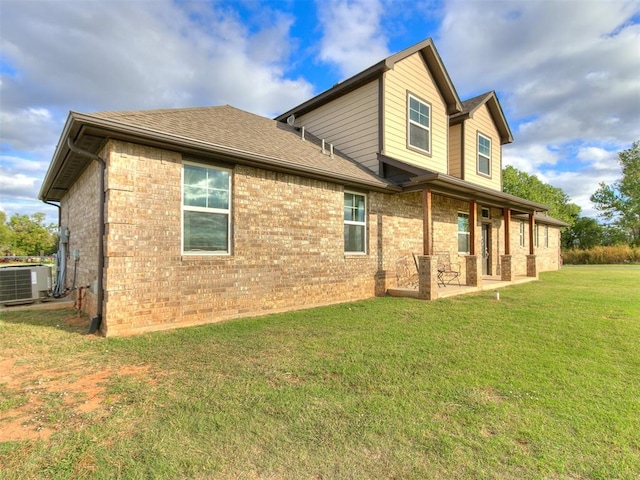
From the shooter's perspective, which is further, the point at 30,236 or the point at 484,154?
the point at 30,236

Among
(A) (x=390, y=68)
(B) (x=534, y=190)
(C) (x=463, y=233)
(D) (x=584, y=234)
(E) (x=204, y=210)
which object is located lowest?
(C) (x=463, y=233)

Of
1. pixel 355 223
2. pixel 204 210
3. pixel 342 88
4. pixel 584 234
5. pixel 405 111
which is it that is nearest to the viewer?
pixel 204 210

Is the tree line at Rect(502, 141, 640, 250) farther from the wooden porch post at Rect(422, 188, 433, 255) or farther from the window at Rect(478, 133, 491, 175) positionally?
the wooden porch post at Rect(422, 188, 433, 255)

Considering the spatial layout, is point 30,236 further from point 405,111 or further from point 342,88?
point 405,111

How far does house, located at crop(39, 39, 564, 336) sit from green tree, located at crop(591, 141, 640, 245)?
37899 millimetres

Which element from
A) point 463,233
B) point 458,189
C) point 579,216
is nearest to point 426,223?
point 458,189

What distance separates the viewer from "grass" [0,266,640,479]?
6.96ft

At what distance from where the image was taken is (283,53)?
12.1 m

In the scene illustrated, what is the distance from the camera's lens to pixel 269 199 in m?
7.04

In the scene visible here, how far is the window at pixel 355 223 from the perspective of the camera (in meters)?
8.78

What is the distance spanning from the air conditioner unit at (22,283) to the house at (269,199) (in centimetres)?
73

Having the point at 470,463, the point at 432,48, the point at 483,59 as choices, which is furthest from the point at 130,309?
the point at 483,59

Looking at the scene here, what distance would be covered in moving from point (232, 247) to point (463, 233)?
31.7ft

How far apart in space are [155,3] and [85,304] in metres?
7.28
